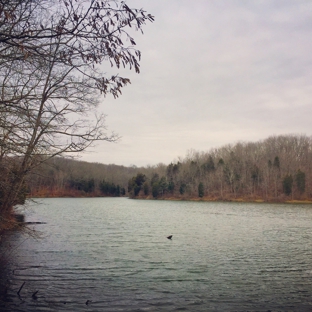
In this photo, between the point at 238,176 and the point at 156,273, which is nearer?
the point at 156,273

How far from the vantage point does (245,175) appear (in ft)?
328

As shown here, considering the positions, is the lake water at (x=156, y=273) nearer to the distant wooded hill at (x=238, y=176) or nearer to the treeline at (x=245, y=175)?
the distant wooded hill at (x=238, y=176)

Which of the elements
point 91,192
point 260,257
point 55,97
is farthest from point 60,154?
point 91,192

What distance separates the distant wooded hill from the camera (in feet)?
299

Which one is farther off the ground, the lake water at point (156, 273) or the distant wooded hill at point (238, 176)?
the distant wooded hill at point (238, 176)

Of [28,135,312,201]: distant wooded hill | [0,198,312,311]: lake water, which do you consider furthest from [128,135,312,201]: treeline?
[0,198,312,311]: lake water

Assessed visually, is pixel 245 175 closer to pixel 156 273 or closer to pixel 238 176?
pixel 238 176

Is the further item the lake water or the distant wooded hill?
the distant wooded hill

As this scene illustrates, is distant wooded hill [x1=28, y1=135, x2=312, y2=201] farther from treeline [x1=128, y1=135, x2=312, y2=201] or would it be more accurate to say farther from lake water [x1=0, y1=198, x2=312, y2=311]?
lake water [x1=0, y1=198, x2=312, y2=311]

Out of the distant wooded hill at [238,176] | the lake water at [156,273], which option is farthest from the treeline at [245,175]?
the lake water at [156,273]

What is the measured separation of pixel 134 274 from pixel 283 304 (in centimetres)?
588

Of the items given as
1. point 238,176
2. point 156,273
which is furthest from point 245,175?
point 156,273

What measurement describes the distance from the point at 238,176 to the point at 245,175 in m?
2.63

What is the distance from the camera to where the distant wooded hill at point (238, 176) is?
91.2 m
